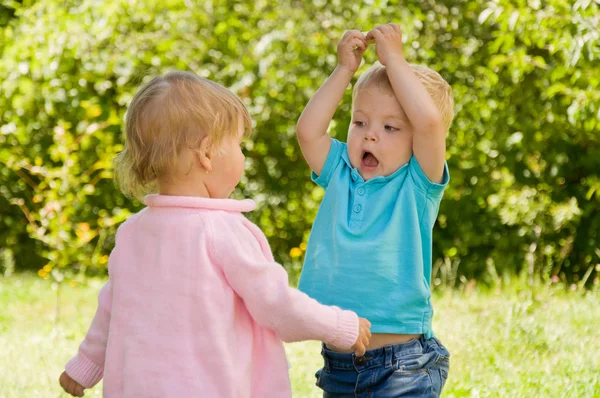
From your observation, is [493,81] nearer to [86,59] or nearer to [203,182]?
[86,59]

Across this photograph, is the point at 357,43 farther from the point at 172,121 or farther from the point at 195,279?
the point at 195,279

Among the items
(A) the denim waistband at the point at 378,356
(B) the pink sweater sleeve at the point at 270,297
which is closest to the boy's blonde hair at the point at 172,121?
(B) the pink sweater sleeve at the point at 270,297

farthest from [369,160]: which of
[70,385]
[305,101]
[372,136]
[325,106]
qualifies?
[305,101]

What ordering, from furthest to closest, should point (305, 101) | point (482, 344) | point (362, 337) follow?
point (305, 101) → point (482, 344) → point (362, 337)

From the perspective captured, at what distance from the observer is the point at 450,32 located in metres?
6.86

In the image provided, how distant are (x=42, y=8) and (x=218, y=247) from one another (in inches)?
224

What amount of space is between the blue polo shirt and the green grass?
137cm

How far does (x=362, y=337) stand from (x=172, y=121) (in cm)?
75

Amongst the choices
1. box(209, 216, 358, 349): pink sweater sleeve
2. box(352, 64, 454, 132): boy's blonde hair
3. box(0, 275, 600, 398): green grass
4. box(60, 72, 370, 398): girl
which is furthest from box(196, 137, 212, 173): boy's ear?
box(0, 275, 600, 398): green grass

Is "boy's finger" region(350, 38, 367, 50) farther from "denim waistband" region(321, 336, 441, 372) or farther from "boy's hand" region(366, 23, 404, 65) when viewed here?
"denim waistband" region(321, 336, 441, 372)

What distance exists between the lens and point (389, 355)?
2725 millimetres

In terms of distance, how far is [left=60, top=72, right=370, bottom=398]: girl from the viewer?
95.6 inches

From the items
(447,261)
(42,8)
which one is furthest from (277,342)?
(42,8)

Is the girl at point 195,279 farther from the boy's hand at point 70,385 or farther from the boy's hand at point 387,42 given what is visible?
the boy's hand at point 387,42
